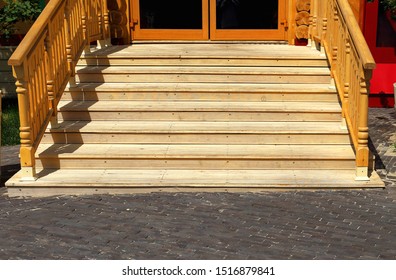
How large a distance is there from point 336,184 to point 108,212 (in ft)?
8.54

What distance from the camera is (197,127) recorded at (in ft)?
27.7

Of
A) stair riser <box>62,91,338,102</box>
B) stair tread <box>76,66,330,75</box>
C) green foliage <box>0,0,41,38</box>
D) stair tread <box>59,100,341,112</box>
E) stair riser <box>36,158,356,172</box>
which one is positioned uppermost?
green foliage <box>0,0,41,38</box>

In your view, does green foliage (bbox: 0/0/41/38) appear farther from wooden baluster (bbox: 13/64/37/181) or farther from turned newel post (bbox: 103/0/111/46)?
wooden baluster (bbox: 13/64/37/181)

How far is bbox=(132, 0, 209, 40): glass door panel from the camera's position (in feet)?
37.7

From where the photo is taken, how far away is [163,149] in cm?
816

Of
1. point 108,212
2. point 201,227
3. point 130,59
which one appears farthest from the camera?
point 130,59

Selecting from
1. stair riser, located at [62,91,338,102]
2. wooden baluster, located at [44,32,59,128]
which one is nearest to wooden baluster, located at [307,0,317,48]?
stair riser, located at [62,91,338,102]

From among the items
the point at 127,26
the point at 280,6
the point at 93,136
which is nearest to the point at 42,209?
the point at 93,136

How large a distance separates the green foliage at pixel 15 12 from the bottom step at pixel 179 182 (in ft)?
13.9

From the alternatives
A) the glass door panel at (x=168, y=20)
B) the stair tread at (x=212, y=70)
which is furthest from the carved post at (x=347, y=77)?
the glass door panel at (x=168, y=20)

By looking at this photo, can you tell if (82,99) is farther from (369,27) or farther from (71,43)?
(369,27)

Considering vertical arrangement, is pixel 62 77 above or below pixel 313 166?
above

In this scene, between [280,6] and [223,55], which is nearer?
[223,55]

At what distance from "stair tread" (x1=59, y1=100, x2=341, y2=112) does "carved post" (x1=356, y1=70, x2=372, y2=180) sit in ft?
3.76
